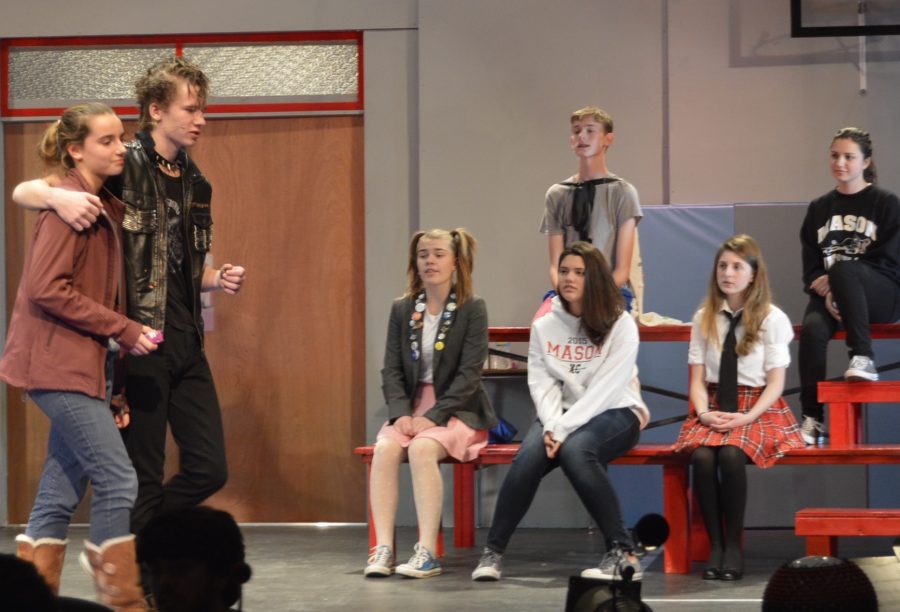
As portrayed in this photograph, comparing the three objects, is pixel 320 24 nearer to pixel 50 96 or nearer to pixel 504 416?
pixel 50 96

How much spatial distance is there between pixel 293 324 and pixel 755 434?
2.85 m

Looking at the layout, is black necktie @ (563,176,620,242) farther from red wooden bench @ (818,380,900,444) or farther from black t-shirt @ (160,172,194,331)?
black t-shirt @ (160,172,194,331)

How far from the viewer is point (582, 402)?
500 cm

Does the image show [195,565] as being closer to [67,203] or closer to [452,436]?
[67,203]

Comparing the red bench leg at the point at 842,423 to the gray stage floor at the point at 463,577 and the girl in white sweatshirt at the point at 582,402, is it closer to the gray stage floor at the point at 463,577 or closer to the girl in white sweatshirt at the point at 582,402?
the gray stage floor at the point at 463,577

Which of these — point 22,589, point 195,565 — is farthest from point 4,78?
point 22,589

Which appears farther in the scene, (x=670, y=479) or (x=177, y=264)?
(x=670, y=479)

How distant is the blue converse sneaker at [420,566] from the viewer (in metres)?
4.96

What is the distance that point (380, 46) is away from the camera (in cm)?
690

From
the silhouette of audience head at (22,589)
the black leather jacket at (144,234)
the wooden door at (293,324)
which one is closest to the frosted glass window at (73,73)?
the wooden door at (293,324)

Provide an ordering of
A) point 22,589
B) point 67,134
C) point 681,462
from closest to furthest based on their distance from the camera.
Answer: point 22,589, point 67,134, point 681,462

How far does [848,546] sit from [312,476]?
2848 millimetres

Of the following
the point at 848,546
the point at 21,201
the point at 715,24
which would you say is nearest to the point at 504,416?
the point at 848,546

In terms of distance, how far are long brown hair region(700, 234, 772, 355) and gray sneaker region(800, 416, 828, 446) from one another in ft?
1.75
